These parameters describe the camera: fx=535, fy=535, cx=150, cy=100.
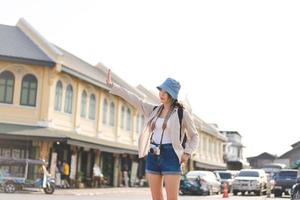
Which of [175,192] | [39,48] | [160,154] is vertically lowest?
[175,192]

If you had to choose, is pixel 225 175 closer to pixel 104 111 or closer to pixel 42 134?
pixel 104 111

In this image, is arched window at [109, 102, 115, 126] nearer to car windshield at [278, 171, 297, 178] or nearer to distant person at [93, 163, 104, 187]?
distant person at [93, 163, 104, 187]

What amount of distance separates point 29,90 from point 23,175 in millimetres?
A: 6388

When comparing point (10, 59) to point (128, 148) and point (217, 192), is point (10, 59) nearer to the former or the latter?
point (128, 148)

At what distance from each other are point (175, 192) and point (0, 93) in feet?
83.1

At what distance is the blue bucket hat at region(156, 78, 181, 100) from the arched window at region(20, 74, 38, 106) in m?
25.1

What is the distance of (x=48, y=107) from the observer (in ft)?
97.6

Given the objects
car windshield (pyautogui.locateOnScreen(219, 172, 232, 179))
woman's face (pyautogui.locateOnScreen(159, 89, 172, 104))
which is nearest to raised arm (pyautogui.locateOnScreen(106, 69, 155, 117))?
woman's face (pyautogui.locateOnScreen(159, 89, 172, 104))

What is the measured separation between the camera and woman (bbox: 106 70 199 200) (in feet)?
17.8

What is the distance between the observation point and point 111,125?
1483 inches

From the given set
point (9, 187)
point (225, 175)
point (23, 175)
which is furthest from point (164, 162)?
point (225, 175)

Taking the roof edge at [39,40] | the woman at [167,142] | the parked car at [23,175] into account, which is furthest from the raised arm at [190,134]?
the roof edge at [39,40]

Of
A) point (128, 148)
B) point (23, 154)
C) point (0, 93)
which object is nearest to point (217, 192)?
point (128, 148)

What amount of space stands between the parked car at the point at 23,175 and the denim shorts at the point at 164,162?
1885 centimetres
